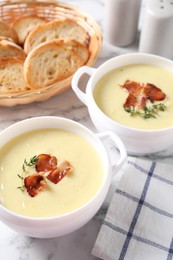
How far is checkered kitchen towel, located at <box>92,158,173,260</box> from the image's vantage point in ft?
3.57

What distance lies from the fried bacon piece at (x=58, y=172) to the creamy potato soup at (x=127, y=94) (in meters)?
0.26

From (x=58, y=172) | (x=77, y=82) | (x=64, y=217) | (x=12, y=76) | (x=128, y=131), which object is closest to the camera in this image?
(x=64, y=217)

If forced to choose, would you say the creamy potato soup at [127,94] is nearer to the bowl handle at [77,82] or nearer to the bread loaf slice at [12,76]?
the bowl handle at [77,82]

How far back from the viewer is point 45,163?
44.1 inches

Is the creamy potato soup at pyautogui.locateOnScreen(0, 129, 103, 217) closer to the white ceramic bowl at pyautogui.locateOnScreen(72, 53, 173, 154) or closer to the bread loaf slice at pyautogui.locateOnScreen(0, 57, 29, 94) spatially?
the white ceramic bowl at pyautogui.locateOnScreen(72, 53, 173, 154)

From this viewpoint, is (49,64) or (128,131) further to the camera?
(49,64)

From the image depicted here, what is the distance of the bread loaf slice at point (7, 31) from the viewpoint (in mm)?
1609

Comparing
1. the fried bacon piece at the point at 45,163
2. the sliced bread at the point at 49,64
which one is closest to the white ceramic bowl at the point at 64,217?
the fried bacon piece at the point at 45,163

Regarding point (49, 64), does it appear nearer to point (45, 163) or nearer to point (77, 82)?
point (77, 82)

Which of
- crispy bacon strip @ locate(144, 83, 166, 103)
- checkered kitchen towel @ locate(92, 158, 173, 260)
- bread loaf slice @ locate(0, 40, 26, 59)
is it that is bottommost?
Answer: checkered kitchen towel @ locate(92, 158, 173, 260)

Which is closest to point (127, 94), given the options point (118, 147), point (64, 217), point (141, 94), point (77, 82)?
point (141, 94)

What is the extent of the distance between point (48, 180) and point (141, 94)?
1.44 feet

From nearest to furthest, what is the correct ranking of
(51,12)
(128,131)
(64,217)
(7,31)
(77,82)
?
(64,217)
(128,131)
(77,82)
(7,31)
(51,12)

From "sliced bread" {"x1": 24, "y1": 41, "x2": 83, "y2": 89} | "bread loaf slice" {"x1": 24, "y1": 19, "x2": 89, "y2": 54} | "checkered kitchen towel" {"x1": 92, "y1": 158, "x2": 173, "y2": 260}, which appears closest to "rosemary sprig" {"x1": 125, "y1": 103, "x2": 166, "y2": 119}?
"checkered kitchen towel" {"x1": 92, "y1": 158, "x2": 173, "y2": 260}
